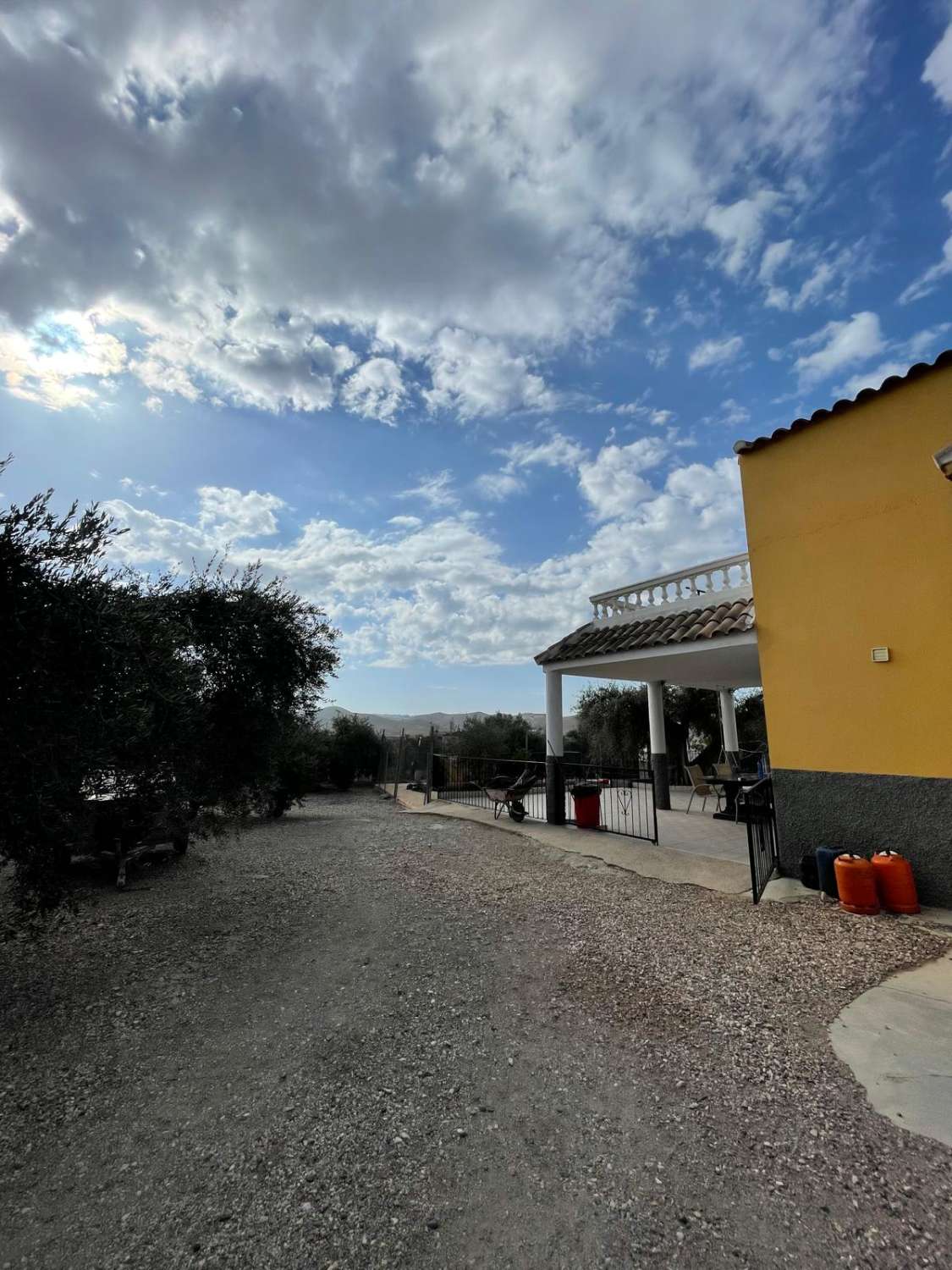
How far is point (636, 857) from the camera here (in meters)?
7.37

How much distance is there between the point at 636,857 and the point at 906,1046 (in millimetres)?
4528

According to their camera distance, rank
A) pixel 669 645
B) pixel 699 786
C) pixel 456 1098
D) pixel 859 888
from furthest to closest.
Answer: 1. pixel 699 786
2. pixel 669 645
3. pixel 859 888
4. pixel 456 1098

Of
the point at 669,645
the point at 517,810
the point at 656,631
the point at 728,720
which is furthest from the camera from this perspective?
the point at 728,720

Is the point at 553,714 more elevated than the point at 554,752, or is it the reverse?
the point at 553,714

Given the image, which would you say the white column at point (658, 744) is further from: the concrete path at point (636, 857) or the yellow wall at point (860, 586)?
the yellow wall at point (860, 586)

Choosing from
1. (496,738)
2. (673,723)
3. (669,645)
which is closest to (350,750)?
(496,738)

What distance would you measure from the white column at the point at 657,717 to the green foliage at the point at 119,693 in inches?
Result: 299

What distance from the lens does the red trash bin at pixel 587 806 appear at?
9.34m

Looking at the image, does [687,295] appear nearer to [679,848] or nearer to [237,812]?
[679,848]

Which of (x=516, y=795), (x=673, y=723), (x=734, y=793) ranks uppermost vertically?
(x=673, y=723)

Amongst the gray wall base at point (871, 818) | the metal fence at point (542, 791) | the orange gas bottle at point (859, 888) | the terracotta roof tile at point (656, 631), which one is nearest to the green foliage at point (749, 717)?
the metal fence at point (542, 791)

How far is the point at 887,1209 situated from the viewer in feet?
6.29

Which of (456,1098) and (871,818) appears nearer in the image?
(456,1098)

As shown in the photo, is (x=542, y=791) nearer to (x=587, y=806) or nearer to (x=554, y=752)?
(x=554, y=752)
